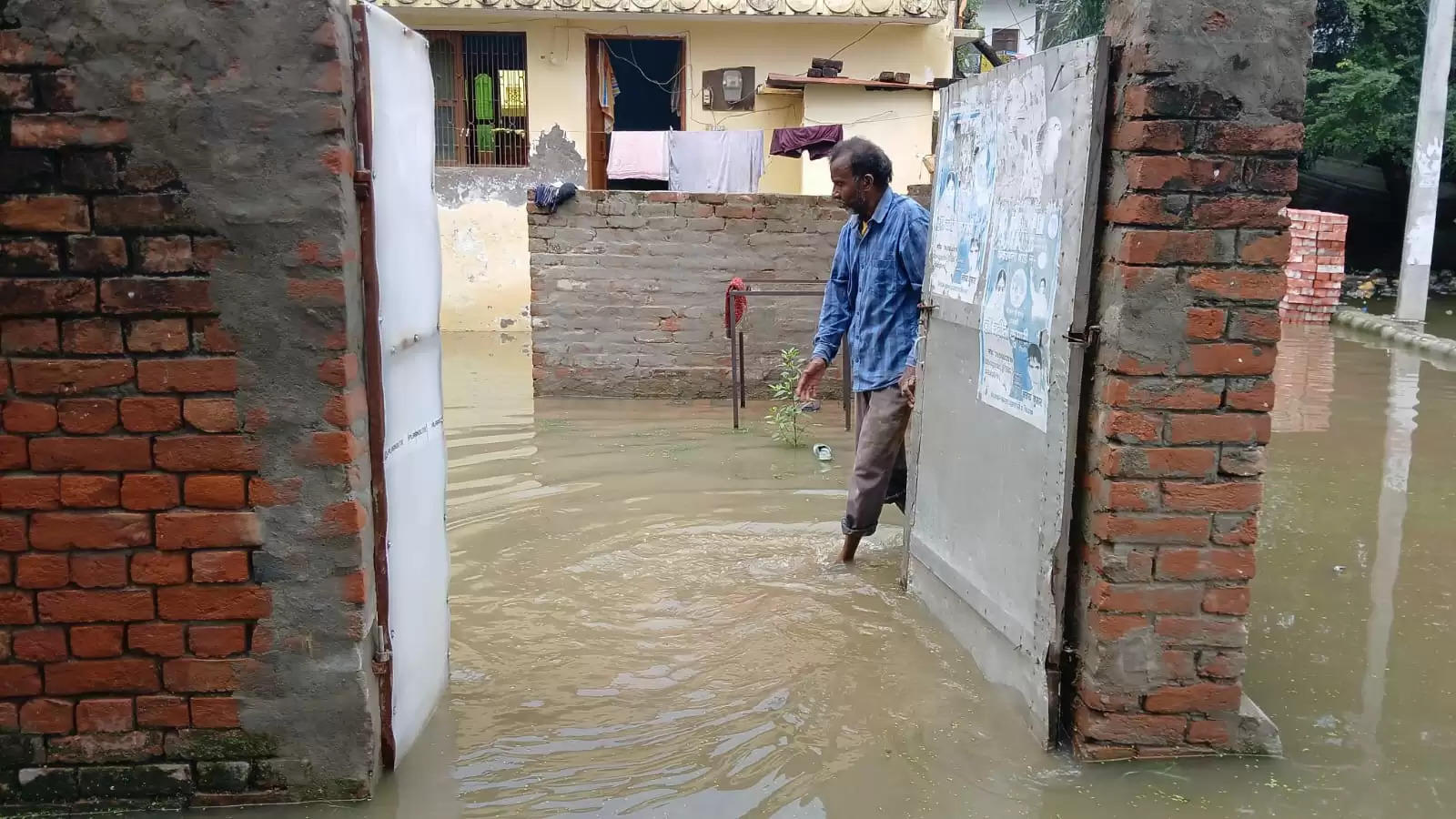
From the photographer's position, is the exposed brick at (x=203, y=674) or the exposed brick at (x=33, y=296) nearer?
the exposed brick at (x=33, y=296)

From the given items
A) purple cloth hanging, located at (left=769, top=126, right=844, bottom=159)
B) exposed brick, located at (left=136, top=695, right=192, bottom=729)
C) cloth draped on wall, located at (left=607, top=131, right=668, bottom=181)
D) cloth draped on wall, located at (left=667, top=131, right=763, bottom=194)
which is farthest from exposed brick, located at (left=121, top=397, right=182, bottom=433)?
purple cloth hanging, located at (left=769, top=126, right=844, bottom=159)

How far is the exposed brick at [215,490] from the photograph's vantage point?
2580 millimetres

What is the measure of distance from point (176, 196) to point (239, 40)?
1.30 ft

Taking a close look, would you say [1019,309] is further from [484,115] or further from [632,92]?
[632,92]

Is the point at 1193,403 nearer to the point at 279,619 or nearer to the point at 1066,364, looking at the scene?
the point at 1066,364

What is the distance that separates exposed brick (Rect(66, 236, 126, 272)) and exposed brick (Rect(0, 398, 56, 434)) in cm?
34

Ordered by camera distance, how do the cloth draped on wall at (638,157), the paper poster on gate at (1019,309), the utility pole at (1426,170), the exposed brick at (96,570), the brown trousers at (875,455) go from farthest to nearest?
the cloth draped on wall at (638,157)
the utility pole at (1426,170)
the brown trousers at (875,455)
the paper poster on gate at (1019,309)
the exposed brick at (96,570)

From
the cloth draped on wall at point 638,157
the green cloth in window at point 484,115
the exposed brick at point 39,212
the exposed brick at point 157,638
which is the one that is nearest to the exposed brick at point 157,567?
the exposed brick at point 157,638

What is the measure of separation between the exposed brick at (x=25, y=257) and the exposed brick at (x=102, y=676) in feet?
3.13

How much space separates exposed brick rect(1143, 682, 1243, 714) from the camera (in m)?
2.91

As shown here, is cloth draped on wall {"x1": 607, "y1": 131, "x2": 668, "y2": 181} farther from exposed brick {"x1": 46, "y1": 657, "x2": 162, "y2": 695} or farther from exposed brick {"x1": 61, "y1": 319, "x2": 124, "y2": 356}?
exposed brick {"x1": 46, "y1": 657, "x2": 162, "y2": 695}

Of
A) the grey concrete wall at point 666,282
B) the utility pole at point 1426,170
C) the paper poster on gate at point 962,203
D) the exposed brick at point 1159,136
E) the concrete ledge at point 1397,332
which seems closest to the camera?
the exposed brick at point 1159,136

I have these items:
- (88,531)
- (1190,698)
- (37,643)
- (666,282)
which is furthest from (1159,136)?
(666,282)

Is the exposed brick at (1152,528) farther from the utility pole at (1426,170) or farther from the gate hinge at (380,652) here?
the utility pole at (1426,170)
